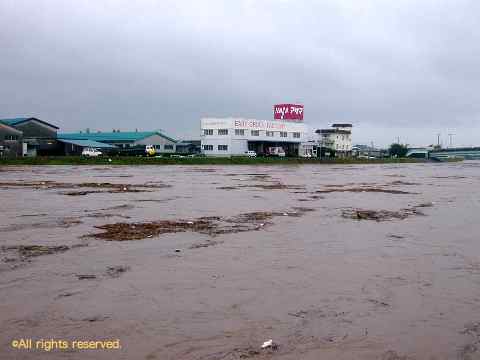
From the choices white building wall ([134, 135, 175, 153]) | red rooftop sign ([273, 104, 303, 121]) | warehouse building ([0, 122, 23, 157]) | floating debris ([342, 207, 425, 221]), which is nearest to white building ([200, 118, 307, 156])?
red rooftop sign ([273, 104, 303, 121])

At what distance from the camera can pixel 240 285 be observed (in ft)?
23.2

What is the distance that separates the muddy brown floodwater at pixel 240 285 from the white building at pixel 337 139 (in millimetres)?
86904

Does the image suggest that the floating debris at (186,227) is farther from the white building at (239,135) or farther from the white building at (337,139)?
the white building at (337,139)

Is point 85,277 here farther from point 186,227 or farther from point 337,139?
point 337,139

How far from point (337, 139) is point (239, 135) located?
3559 centimetres

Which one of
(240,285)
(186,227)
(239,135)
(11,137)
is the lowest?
(240,285)

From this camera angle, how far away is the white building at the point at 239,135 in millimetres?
74000

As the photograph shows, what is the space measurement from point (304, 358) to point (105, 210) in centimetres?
1148

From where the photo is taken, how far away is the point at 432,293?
22.6ft

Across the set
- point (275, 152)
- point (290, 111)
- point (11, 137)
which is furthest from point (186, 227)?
point (290, 111)

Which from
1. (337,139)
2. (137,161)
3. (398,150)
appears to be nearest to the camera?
(137,161)

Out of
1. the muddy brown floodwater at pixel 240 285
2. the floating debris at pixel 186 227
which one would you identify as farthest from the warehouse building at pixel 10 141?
the floating debris at pixel 186 227

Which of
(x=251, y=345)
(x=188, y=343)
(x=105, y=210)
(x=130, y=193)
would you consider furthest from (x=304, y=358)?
(x=130, y=193)

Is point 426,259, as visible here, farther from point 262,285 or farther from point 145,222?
point 145,222
